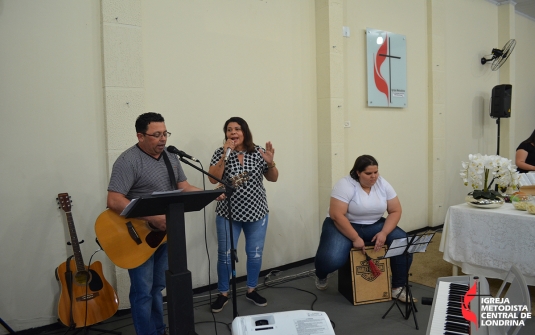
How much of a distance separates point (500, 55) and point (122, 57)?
596cm

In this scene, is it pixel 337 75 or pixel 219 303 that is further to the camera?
pixel 337 75

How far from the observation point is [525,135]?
746cm

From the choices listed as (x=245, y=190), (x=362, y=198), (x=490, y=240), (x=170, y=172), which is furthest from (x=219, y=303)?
(x=490, y=240)

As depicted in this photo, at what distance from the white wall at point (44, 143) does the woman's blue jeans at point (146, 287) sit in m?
0.77

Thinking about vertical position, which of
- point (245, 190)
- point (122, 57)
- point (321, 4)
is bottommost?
point (245, 190)

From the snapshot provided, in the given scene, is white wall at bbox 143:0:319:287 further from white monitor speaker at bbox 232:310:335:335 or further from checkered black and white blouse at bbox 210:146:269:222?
white monitor speaker at bbox 232:310:335:335

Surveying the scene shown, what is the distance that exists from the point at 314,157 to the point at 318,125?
33cm

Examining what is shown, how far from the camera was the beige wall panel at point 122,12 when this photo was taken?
9.25 ft

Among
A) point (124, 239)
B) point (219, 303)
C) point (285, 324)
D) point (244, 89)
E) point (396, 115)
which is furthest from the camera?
point (396, 115)

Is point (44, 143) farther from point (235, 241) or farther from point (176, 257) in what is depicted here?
point (176, 257)

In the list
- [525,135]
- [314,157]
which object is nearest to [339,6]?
[314,157]

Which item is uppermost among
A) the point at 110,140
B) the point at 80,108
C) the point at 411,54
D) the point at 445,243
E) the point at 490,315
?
the point at 411,54

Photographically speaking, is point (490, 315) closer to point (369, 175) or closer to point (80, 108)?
point (369, 175)

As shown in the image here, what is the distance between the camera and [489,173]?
3234 millimetres
